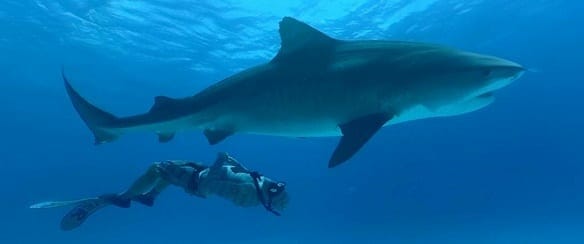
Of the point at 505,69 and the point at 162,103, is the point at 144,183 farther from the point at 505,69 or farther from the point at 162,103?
the point at 505,69

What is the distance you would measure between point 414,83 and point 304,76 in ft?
4.29

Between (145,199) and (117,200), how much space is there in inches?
15.9

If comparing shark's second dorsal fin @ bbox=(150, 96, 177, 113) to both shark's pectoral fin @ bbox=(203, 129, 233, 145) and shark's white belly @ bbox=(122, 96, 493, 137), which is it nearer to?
shark's white belly @ bbox=(122, 96, 493, 137)

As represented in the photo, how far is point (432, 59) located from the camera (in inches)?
222

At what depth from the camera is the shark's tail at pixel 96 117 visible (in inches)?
297

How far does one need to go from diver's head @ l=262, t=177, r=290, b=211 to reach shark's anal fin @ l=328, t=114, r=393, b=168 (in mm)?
626

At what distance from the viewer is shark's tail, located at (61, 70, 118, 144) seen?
7.55m

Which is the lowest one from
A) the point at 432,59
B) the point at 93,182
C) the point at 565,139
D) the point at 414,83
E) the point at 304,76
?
the point at 93,182

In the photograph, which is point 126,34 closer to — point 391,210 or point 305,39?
point 305,39

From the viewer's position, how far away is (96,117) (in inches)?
300

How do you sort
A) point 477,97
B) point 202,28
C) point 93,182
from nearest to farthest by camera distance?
point 477,97, point 202,28, point 93,182

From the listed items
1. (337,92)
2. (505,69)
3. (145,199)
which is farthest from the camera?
(145,199)

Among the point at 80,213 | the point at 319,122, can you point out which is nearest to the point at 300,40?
the point at 319,122

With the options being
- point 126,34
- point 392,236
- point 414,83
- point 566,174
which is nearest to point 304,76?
point 414,83
